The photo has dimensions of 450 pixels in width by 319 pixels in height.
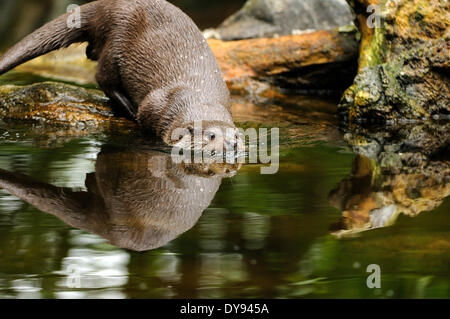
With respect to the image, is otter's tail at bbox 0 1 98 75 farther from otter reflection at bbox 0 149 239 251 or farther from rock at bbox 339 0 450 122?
rock at bbox 339 0 450 122

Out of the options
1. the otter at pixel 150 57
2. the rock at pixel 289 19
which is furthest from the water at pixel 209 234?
the rock at pixel 289 19

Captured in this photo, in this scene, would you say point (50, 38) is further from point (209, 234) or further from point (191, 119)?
point (209, 234)

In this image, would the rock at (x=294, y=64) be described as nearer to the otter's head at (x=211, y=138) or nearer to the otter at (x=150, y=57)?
the otter at (x=150, y=57)

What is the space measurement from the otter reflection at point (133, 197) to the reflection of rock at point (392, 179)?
2.03 ft

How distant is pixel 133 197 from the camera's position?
2.86 meters

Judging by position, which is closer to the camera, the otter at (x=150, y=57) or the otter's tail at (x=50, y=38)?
the otter at (x=150, y=57)

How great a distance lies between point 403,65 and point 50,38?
8.94 feet

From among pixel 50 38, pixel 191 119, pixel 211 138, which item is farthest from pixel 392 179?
pixel 50 38

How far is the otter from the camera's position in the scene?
4.21 meters

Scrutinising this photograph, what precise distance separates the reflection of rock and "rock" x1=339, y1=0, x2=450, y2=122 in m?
0.44

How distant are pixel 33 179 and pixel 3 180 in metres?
0.14

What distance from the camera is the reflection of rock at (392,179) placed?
2662 millimetres

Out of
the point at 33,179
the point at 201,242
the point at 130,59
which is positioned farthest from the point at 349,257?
the point at 130,59
